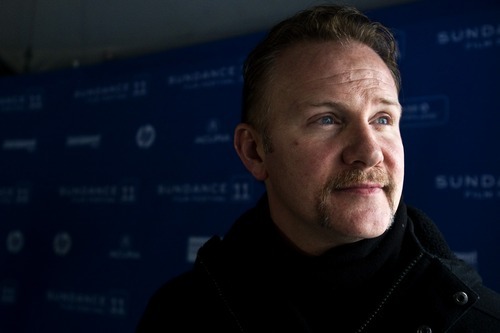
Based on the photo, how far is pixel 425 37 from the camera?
1383 mm

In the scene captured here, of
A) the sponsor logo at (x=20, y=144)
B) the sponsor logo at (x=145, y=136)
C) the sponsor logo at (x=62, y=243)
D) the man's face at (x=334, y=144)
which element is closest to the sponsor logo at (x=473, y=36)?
the man's face at (x=334, y=144)

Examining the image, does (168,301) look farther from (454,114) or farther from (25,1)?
(25,1)

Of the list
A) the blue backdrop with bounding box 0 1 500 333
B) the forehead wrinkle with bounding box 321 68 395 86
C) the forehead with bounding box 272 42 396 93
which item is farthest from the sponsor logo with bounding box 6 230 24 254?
the forehead wrinkle with bounding box 321 68 395 86

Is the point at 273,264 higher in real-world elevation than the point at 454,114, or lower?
lower

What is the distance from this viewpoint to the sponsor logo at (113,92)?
6.39ft

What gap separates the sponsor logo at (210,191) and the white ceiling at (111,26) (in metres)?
0.61

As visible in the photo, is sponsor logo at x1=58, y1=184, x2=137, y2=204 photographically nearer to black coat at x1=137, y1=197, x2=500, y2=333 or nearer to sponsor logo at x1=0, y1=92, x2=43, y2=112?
sponsor logo at x1=0, y1=92, x2=43, y2=112

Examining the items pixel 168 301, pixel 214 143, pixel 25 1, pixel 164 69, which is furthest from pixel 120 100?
pixel 168 301

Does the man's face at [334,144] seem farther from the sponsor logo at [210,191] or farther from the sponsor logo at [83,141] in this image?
the sponsor logo at [83,141]

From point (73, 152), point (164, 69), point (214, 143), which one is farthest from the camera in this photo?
point (73, 152)

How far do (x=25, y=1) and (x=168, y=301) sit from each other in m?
1.71

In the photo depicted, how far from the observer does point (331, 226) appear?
2.47 ft

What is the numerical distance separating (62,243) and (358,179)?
1.67 m

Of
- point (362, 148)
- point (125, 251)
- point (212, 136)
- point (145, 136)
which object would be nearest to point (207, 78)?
point (212, 136)
